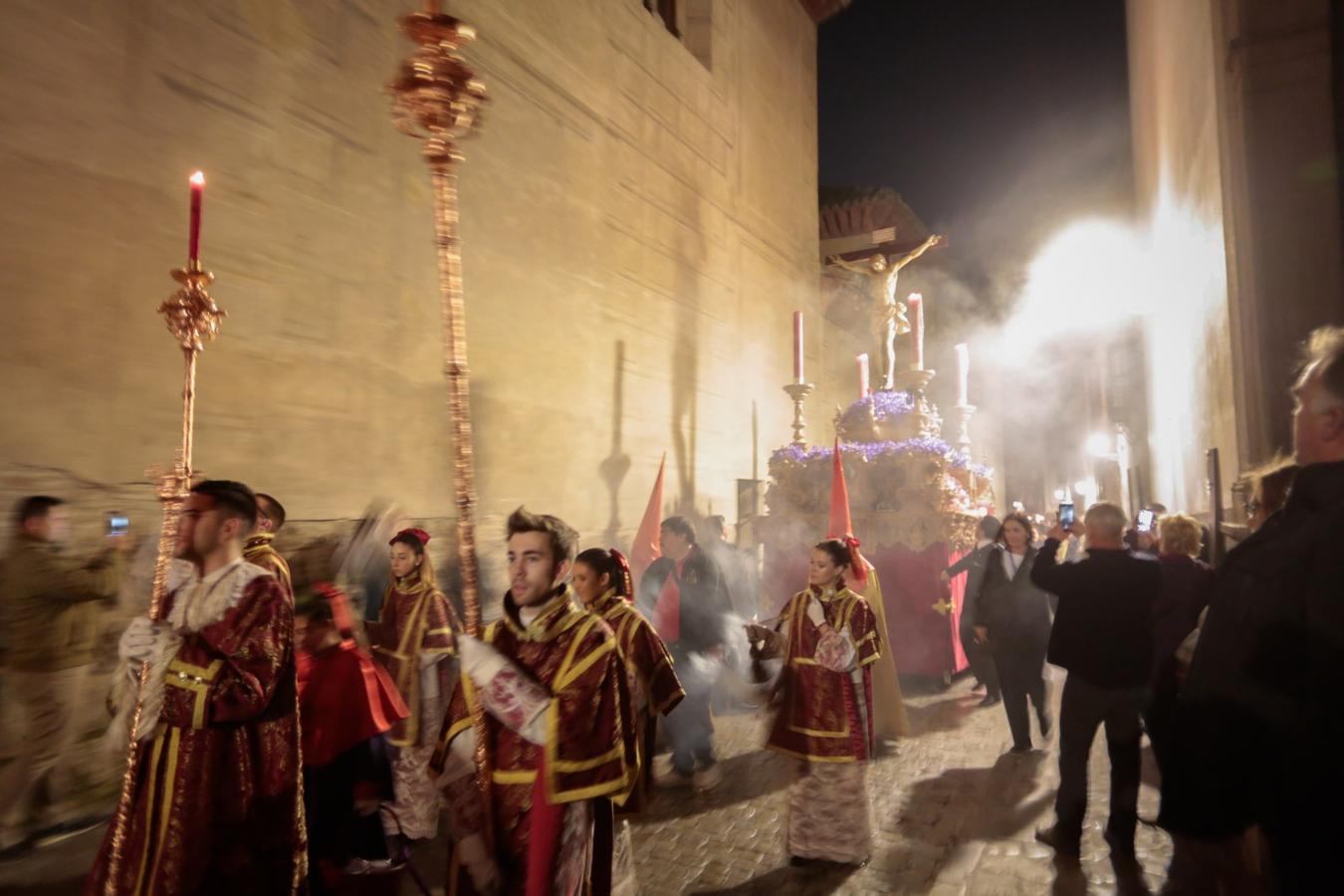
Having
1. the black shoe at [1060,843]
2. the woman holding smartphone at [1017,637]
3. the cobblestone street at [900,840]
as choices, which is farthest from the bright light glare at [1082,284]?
the black shoe at [1060,843]

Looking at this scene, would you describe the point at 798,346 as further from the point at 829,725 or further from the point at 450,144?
the point at 450,144

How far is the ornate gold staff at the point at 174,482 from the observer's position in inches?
108

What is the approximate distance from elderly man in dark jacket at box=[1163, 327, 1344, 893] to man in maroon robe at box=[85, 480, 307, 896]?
2.90 metres

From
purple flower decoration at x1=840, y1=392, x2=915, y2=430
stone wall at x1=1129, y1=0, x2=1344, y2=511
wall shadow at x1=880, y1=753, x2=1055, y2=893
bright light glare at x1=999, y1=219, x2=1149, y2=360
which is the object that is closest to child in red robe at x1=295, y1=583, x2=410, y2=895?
wall shadow at x1=880, y1=753, x2=1055, y2=893

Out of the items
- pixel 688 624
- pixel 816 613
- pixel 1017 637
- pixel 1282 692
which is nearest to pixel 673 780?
pixel 688 624

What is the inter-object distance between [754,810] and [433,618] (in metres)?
2.46

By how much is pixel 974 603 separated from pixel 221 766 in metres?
6.14

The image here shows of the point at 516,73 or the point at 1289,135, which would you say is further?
the point at 516,73

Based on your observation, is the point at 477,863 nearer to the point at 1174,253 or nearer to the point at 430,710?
the point at 430,710

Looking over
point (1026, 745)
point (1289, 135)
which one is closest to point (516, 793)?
point (1026, 745)

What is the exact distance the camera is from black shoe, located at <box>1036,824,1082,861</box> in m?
4.32

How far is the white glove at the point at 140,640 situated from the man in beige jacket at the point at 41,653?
6.09 feet

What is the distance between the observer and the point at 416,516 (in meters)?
6.46

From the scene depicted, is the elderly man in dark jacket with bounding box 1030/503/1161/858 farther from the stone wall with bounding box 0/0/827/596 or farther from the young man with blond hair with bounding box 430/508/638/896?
the stone wall with bounding box 0/0/827/596
